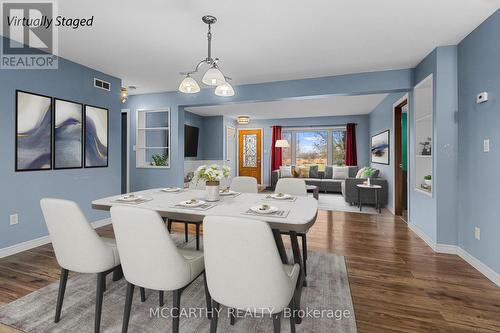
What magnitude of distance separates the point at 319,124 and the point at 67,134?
710 centimetres

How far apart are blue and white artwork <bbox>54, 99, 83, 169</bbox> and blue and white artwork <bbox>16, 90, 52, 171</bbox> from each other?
0.29 feet

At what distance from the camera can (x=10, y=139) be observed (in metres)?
2.91

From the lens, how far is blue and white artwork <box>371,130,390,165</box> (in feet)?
18.9

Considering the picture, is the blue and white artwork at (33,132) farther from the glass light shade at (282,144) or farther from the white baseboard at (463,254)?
the glass light shade at (282,144)

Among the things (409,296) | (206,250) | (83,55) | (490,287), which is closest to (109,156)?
(83,55)

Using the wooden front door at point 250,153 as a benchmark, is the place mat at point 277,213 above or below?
below

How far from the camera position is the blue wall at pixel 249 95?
3.98 m

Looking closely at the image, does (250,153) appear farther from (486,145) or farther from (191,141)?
(486,145)

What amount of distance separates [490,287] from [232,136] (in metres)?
7.85

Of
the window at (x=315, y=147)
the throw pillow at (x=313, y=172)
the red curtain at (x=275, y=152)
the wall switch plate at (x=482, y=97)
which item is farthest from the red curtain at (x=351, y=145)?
the wall switch plate at (x=482, y=97)

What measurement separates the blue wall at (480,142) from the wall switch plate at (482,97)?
4 cm

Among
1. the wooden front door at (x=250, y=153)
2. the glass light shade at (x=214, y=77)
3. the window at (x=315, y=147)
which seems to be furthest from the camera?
the wooden front door at (x=250, y=153)

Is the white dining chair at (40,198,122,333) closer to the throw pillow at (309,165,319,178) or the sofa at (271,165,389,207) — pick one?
the sofa at (271,165,389,207)

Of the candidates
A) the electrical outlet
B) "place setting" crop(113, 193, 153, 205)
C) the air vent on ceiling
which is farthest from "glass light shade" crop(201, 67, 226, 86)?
the electrical outlet
